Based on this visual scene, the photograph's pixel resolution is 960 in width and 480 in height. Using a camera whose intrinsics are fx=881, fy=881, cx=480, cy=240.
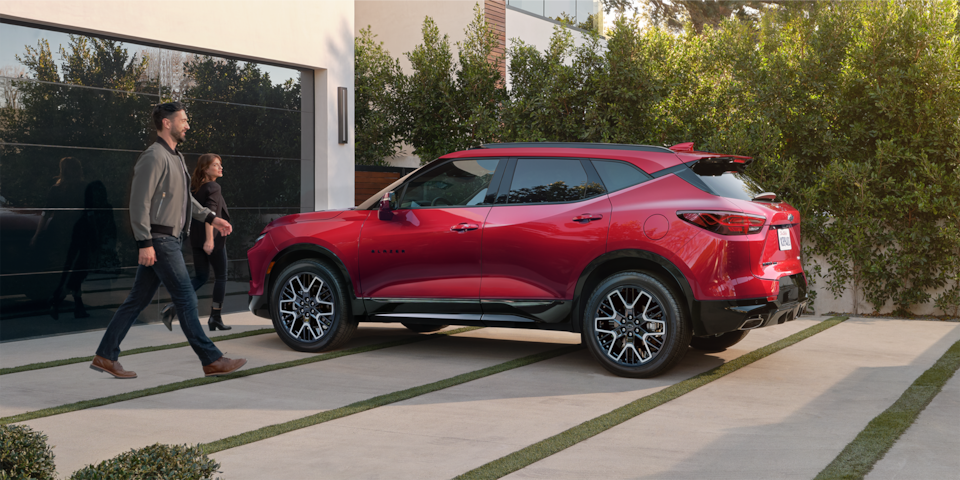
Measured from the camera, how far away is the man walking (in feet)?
21.1

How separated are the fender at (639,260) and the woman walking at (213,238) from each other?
431 centimetres

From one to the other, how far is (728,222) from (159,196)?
4199 millimetres

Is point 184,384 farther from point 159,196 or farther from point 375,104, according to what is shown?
point 375,104

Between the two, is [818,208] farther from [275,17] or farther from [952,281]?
[275,17]

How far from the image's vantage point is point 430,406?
5.75m

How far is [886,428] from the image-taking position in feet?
16.7

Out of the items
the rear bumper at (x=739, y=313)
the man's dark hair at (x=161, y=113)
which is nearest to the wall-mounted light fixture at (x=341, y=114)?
the man's dark hair at (x=161, y=113)

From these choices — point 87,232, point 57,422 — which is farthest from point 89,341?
point 57,422

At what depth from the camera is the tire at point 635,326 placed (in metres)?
6.59

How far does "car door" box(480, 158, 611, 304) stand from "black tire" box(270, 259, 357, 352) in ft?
4.69

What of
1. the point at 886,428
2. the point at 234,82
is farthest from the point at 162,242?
the point at 886,428

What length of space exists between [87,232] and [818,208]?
27.6 feet

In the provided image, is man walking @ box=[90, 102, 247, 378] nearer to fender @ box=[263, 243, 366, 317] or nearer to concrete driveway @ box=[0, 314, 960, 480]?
concrete driveway @ box=[0, 314, 960, 480]

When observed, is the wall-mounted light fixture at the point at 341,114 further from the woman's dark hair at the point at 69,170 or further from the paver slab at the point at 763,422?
the paver slab at the point at 763,422
